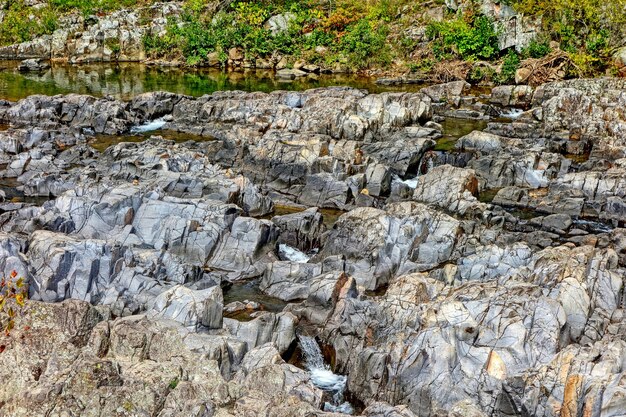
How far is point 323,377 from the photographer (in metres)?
18.8

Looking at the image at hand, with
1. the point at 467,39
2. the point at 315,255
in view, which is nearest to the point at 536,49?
the point at 467,39

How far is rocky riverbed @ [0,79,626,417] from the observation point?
1523cm

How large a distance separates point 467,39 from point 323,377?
4632 cm

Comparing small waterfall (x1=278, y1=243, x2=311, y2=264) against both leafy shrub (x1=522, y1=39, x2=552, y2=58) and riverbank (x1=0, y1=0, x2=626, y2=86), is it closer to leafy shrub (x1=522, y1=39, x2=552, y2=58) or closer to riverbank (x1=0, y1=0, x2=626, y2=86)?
riverbank (x1=0, y1=0, x2=626, y2=86)

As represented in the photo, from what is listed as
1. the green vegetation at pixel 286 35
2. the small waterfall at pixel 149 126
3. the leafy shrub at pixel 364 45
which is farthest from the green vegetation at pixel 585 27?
the small waterfall at pixel 149 126

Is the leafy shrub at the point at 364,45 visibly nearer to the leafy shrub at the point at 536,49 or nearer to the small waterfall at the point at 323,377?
the leafy shrub at the point at 536,49

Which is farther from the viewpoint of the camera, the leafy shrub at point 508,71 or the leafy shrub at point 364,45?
the leafy shrub at point 364,45

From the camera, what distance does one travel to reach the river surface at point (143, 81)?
2167 inches

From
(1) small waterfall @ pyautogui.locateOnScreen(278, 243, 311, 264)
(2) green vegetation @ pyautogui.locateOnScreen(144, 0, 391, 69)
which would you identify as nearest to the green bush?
(2) green vegetation @ pyautogui.locateOnScreen(144, 0, 391, 69)

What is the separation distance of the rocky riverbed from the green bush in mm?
12898

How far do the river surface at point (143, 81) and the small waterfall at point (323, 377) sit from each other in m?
36.5

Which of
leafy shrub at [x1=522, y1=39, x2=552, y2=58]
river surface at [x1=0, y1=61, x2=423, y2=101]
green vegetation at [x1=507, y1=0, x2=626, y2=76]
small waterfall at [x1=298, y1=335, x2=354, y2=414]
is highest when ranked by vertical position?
green vegetation at [x1=507, y1=0, x2=626, y2=76]

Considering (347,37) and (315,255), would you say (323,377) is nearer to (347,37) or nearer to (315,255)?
(315,255)

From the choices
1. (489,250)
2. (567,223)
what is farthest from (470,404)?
(567,223)
